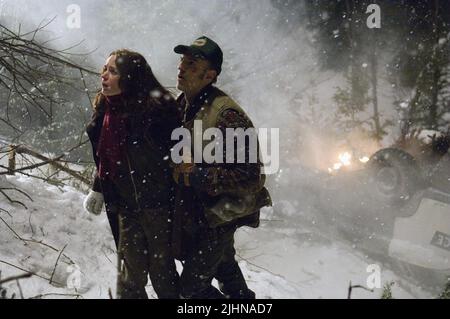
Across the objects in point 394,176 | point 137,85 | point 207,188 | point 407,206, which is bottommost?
point 407,206

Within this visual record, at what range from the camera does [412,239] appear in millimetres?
6070

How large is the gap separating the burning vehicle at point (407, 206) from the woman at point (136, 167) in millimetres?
4601

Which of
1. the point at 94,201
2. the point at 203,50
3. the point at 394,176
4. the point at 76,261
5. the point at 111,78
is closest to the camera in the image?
the point at 111,78

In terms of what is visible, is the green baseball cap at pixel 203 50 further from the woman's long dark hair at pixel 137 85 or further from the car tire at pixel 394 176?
the car tire at pixel 394 176

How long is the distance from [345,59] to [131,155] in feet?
38.3

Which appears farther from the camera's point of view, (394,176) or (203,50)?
(394,176)

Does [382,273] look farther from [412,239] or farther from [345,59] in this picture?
[345,59]

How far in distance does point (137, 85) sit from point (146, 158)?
45 cm

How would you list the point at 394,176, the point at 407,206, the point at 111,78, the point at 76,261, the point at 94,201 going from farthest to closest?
the point at 394,176 → the point at 407,206 → the point at 76,261 → the point at 94,201 → the point at 111,78

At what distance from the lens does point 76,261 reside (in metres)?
3.75

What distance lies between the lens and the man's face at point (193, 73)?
253 centimetres

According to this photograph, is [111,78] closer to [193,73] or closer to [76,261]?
[193,73]

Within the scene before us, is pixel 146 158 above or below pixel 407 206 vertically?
above

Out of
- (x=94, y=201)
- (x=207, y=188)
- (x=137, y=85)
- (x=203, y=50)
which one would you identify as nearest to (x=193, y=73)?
(x=203, y=50)
